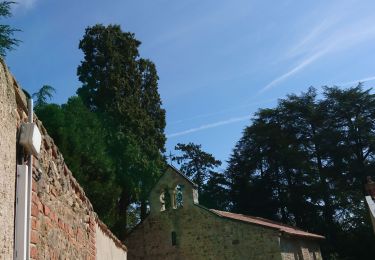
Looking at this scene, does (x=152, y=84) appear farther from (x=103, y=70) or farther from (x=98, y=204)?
(x=98, y=204)

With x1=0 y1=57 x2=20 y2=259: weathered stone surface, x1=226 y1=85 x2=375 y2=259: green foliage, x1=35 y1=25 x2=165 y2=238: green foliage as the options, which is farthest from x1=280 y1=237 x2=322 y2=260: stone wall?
x1=0 y1=57 x2=20 y2=259: weathered stone surface

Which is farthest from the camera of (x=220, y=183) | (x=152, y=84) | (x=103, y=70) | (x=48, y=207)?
(x=220, y=183)

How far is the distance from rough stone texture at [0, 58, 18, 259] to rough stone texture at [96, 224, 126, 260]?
5.48 metres

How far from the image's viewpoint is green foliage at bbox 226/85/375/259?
110 ft

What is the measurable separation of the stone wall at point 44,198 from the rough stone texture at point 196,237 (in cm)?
1548

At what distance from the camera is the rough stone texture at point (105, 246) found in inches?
336

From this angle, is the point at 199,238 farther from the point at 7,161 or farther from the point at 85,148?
the point at 7,161

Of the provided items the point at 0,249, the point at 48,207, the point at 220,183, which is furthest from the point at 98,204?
the point at 220,183

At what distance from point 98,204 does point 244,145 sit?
22.8 metres

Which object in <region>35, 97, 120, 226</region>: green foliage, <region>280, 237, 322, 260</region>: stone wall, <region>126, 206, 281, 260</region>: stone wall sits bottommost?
<region>280, 237, 322, 260</region>: stone wall

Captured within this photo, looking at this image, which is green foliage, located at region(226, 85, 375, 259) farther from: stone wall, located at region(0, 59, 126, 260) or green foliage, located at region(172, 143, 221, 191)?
stone wall, located at region(0, 59, 126, 260)

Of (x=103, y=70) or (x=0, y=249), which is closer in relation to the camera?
(x=0, y=249)

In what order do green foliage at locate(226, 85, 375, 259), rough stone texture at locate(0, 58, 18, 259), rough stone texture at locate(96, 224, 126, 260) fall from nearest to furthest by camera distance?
rough stone texture at locate(0, 58, 18, 259) → rough stone texture at locate(96, 224, 126, 260) → green foliage at locate(226, 85, 375, 259)

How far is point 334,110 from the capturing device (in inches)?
1490
